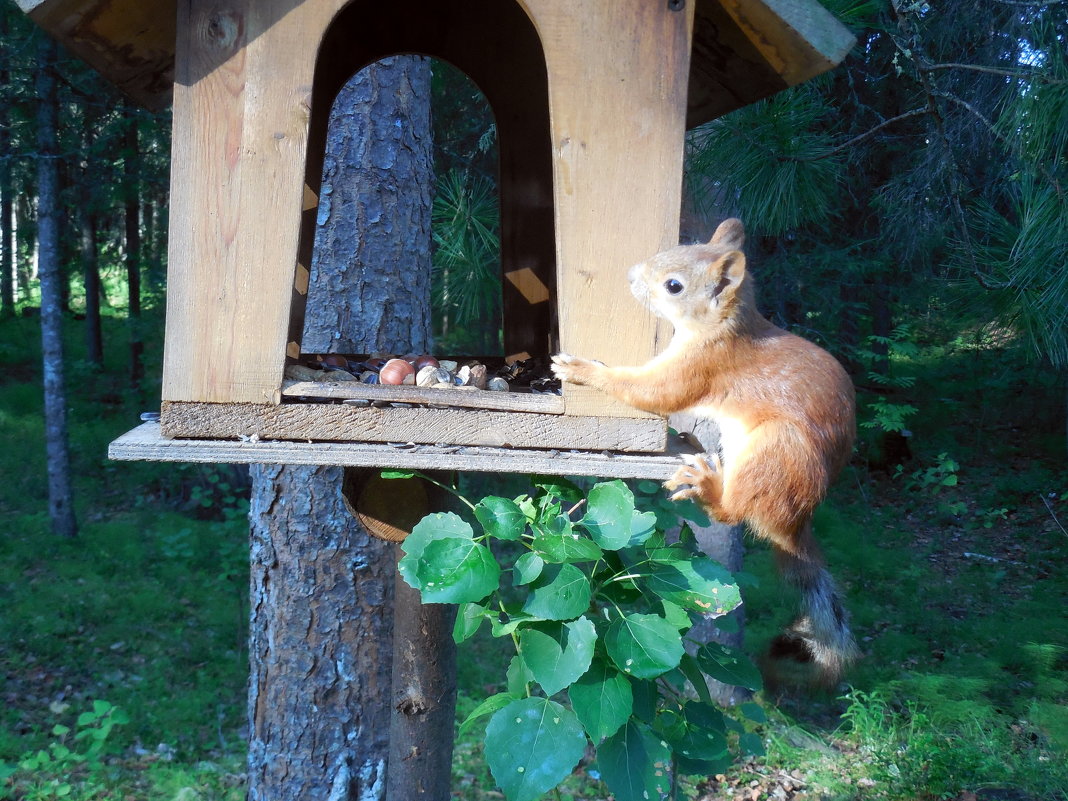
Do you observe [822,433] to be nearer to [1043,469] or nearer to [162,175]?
[162,175]

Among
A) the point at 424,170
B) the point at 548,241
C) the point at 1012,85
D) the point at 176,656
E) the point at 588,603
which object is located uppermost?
the point at 1012,85

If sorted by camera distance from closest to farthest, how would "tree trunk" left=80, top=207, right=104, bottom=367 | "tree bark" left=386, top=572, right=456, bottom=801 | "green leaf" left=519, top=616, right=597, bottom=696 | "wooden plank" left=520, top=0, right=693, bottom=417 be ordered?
"green leaf" left=519, top=616, right=597, bottom=696 → "wooden plank" left=520, top=0, right=693, bottom=417 → "tree bark" left=386, top=572, right=456, bottom=801 → "tree trunk" left=80, top=207, right=104, bottom=367

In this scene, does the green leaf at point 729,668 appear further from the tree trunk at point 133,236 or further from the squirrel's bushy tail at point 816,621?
the tree trunk at point 133,236

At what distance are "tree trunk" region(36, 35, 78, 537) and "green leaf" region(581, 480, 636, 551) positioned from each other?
6.27 m

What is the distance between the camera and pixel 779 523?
5.66 feet

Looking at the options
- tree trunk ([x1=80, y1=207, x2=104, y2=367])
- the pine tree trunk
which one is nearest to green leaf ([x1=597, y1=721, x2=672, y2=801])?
tree trunk ([x1=80, y1=207, x2=104, y2=367])

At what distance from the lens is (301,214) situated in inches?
63.2

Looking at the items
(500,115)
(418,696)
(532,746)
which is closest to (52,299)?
(500,115)

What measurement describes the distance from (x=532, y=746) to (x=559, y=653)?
0.16m

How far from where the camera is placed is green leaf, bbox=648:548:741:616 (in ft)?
4.86

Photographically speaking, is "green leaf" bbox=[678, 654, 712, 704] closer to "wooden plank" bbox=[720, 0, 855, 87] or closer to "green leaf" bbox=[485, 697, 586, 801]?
"green leaf" bbox=[485, 697, 586, 801]

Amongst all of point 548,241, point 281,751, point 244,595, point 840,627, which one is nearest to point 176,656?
point 244,595

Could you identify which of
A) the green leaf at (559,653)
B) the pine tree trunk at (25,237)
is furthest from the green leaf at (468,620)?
the pine tree trunk at (25,237)

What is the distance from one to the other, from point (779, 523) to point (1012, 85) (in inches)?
89.1
